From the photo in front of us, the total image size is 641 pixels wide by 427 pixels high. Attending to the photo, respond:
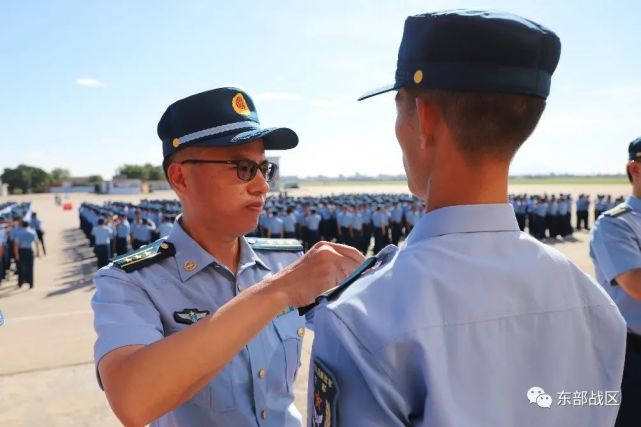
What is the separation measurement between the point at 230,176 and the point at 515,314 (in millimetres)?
1097

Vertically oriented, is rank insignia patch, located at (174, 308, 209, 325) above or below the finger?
below

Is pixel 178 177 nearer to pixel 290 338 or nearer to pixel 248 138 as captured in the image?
pixel 248 138

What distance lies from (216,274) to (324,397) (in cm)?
102

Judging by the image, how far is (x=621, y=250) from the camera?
2.70 meters

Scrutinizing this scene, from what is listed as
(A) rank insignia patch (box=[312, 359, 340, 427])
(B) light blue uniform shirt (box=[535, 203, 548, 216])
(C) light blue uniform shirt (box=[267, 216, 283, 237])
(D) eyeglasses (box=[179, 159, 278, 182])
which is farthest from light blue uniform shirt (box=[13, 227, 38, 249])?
(B) light blue uniform shirt (box=[535, 203, 548, 216])

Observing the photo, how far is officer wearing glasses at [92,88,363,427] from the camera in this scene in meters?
1.17

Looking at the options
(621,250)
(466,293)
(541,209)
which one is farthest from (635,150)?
(541,209)

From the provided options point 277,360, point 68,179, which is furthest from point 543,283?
point 68,179

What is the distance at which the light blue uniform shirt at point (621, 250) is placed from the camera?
8.77ft

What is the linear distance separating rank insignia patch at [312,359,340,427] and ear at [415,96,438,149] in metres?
0.49

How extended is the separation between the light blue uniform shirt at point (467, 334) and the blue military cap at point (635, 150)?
247cm

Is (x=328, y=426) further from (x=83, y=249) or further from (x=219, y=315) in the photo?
(x=83, y=249)

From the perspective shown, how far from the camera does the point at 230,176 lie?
1.65 meters

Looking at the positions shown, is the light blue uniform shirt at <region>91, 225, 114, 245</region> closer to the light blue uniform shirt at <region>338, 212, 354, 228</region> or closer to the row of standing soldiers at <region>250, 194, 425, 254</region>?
the row of standing soldiers at <region>250, 194, 425, 254</region>
